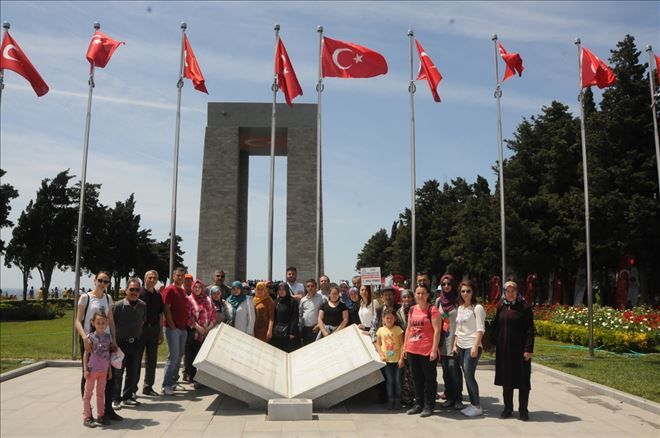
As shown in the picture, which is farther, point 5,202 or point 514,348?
point 5,202

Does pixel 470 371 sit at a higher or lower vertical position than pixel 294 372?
higher

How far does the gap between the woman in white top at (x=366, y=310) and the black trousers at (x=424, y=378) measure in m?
1.47

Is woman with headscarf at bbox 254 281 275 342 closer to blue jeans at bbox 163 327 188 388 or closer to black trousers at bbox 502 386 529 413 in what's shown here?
blue jeans at bbox 163 327 188 388

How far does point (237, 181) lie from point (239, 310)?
74.0ft

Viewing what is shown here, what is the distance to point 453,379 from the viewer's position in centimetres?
804

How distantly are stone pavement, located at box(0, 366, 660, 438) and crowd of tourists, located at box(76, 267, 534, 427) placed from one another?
30 cm

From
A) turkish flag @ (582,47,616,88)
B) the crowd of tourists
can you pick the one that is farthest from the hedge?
the crowd of tourists

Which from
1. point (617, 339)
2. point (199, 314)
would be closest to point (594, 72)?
point (617, 339)

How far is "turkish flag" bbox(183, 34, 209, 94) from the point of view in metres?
15.1

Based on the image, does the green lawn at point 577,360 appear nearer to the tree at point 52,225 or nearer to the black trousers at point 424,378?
the black trousers at point 424,378

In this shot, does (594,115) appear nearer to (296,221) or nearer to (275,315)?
(296,221)

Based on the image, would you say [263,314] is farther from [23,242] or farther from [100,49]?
[23,242]

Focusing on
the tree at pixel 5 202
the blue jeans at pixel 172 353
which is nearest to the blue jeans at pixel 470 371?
the blue jeans at pixel 172 353

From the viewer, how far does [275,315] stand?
9.98 meters
